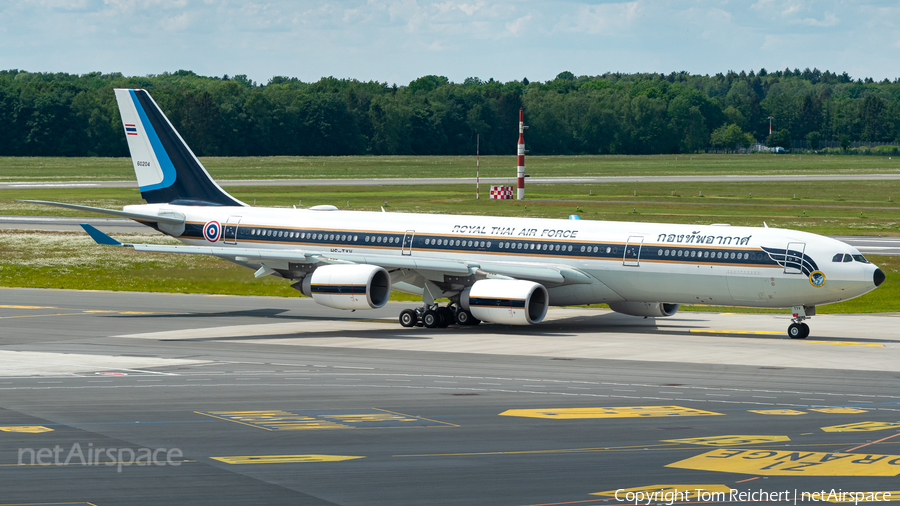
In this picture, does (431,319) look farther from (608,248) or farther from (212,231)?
(212,231)

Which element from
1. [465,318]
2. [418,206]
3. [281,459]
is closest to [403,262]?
[465,318]

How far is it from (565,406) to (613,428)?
2.84 meters

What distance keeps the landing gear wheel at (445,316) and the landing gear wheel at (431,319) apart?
5.4 inches

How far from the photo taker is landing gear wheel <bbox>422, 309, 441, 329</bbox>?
42.4 metres

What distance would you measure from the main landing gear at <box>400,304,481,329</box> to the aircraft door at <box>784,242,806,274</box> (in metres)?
12.1

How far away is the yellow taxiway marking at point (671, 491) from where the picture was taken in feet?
55.9

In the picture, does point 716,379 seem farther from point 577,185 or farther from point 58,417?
point 577,185

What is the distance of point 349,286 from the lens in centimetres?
3991

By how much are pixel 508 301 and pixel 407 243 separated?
6485 millimetres

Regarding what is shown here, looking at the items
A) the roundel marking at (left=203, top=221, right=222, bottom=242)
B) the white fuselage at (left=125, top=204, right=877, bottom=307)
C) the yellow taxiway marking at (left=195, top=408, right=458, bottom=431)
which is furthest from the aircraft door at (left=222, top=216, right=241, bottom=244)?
the yellow taxiway marking at (left=195, top=408, right=458, bottom=431)

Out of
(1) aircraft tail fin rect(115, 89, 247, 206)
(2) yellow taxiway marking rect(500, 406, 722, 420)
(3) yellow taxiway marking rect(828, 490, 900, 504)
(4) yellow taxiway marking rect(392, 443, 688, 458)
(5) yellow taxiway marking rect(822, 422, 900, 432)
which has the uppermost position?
(1) aircraft tail fin rect(115, 89, 247, 206)

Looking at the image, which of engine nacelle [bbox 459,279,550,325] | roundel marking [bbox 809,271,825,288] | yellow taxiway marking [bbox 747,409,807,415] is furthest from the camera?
engine nacelle [bbox 459,279,550,325]

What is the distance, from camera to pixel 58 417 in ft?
77.6

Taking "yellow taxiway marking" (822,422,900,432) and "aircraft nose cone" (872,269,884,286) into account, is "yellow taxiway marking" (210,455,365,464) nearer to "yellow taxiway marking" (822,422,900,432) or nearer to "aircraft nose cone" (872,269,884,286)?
"yellow taxiway marking" (822,422,900,432)
